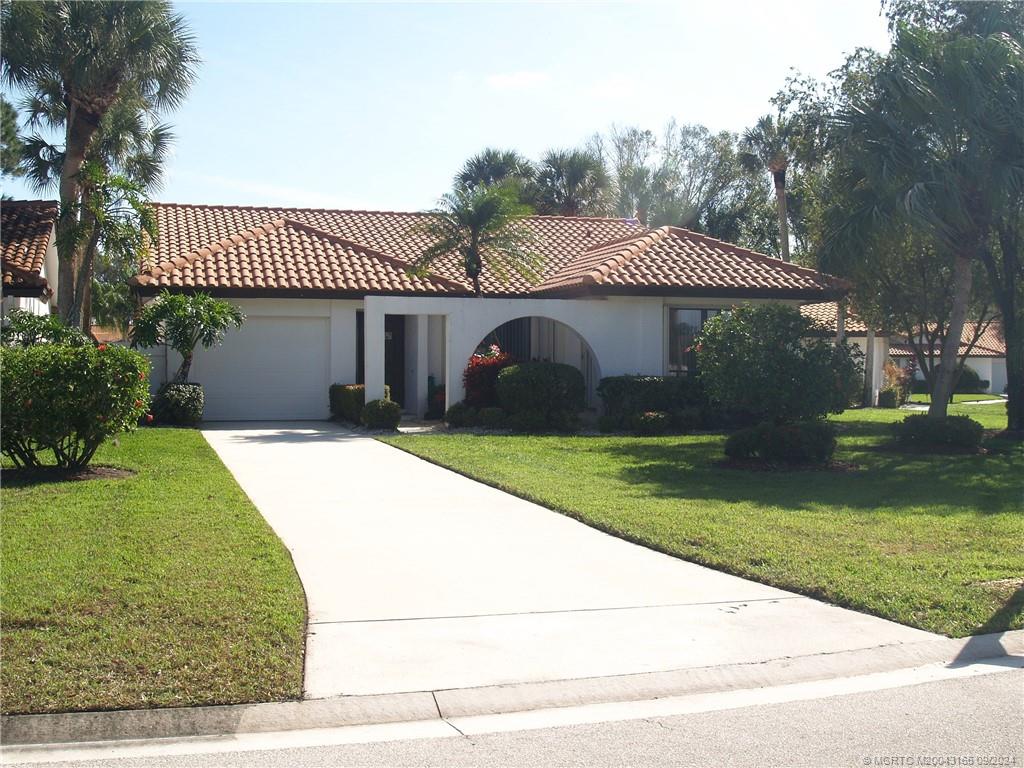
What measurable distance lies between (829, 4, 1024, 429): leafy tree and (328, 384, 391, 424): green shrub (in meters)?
9.35

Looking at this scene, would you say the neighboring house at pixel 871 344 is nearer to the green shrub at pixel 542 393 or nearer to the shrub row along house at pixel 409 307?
the shrub row along house at pixel 409 307

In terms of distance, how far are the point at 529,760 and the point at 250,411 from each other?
19.2m

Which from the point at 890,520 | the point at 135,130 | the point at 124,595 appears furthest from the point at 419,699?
the point at 135,130

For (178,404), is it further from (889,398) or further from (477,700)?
(889,398)

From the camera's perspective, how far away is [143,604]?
7020mm

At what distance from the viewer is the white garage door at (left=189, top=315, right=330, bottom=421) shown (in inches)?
907

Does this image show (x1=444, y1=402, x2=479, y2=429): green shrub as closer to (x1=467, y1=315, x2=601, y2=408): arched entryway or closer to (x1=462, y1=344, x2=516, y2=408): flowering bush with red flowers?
(x1=462, y1=344, x2=516, y2=408): flowering bush with red flowers

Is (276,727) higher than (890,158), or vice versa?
(890,158)

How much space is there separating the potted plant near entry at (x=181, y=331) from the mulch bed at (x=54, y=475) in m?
7.15

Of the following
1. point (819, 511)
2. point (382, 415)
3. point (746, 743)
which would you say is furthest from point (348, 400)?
point (746, 743)

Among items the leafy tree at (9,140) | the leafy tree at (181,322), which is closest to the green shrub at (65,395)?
the leafy tree at (181,322)

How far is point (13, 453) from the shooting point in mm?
12688

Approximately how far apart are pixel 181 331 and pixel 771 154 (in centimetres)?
2852

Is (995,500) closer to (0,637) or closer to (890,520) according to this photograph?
(890,520)
